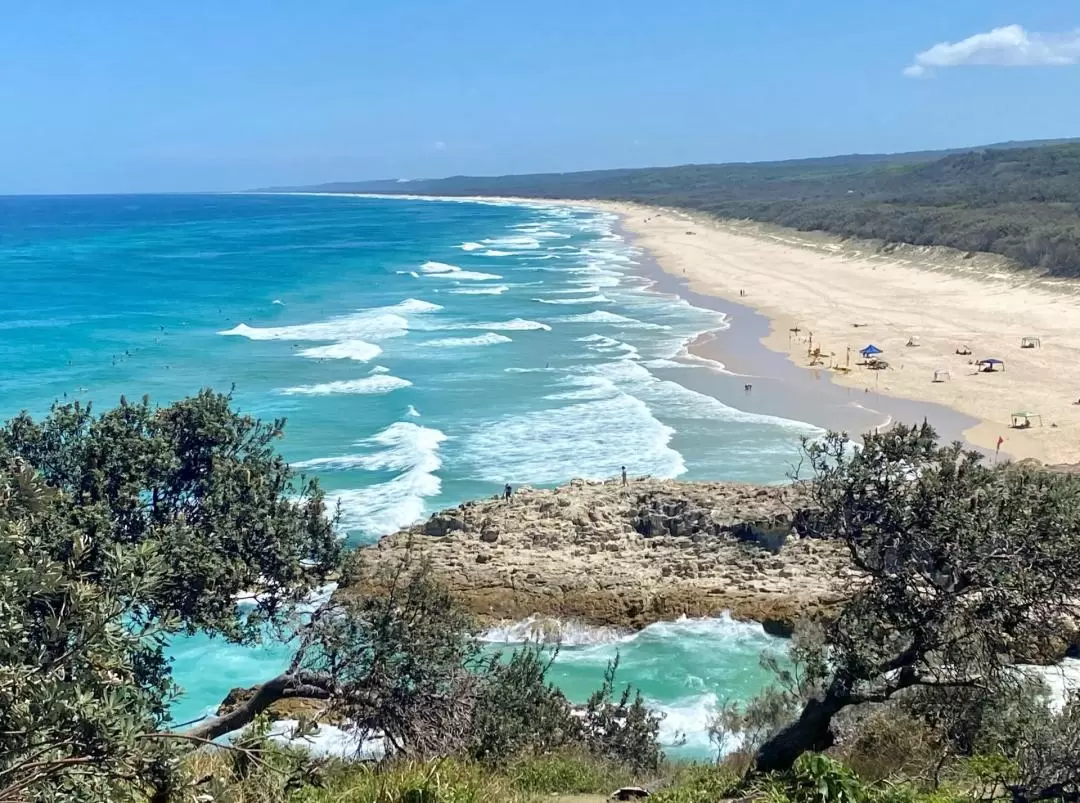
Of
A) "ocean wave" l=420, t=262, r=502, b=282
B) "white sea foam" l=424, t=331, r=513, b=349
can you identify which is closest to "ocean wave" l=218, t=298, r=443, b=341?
"white sea foam" l=424, t=331, r=513, b=349

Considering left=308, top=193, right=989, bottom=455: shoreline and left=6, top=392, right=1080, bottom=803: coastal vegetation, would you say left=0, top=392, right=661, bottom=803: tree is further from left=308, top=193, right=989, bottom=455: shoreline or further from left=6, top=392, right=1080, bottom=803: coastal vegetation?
left=308, top=193, right=989, bottom=455: shoreline

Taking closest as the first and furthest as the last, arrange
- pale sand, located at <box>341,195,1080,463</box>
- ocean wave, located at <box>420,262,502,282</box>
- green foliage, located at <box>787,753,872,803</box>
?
green foliage, located at <box>787,753,872,803</box>
pale sand, located at <box>341,195,1080,463</box>
ocean wave, located at <box>420,262,502,282</box>

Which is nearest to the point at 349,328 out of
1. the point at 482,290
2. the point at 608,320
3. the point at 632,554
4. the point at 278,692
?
the point at 608,320

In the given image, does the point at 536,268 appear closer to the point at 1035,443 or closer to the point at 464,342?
the point at 464,342

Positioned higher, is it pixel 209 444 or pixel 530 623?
pixel 209 444

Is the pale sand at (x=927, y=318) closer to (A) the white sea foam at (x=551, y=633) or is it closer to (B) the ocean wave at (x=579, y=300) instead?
(B) the ocean wave at (x=579, y=300)

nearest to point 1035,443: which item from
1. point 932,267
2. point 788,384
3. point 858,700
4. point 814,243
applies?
point 788,384

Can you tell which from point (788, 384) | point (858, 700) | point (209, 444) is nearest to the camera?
point (858, 700)
